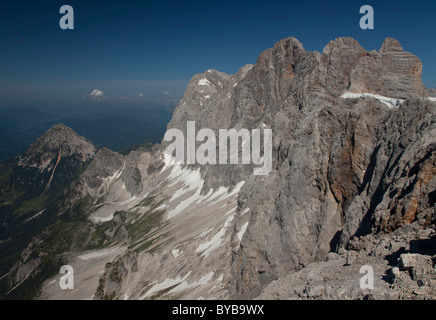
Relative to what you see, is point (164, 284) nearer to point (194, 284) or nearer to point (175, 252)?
point (175, 252)

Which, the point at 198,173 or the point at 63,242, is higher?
the point at 198,173

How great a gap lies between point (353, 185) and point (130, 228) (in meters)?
146

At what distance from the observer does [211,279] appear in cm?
6431

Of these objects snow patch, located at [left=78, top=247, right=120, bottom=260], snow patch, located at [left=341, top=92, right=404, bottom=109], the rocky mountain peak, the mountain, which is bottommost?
snow patch, located at [left=78, top=247, right=120, bottom=260]

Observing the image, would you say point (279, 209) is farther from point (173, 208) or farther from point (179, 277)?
point (173, 208)

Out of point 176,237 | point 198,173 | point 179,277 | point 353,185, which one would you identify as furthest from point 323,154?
point 198,173

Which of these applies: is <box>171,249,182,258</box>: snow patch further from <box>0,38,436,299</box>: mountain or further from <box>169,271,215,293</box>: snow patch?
<box>169,271,215,293</box>: snow patch

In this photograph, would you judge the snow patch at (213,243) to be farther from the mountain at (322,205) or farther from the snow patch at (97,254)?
the snow patch at (97,254)

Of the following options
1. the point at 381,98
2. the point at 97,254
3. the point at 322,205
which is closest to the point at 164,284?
the point at 322,205

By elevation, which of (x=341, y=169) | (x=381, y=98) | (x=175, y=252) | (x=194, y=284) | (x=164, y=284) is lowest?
(x=164, y=284)

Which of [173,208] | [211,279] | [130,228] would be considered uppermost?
[211,279]

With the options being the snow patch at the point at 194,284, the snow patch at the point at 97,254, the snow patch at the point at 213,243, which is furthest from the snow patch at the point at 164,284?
the snow patch at the point at 97,254

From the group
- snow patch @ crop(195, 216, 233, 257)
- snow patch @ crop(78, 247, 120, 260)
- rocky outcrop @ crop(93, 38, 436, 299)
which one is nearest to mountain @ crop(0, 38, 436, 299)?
rocky outcrop @ crop(93, 38, 436, 299)
